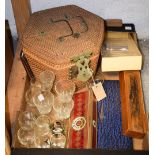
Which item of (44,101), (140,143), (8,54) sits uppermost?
(8,54)

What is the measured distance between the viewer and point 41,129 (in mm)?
953

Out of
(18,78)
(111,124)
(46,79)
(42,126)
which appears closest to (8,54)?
(18,78)

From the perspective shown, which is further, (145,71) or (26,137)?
(145,71)

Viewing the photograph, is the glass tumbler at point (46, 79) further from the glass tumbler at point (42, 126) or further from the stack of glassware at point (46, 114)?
the glass tumbler at point (42, 126)

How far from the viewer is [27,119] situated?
0.98 metres

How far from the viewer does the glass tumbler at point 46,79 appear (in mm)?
1014

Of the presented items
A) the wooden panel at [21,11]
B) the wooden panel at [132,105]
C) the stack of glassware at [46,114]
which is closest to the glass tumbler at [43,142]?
the stack of glassware at [46,114]

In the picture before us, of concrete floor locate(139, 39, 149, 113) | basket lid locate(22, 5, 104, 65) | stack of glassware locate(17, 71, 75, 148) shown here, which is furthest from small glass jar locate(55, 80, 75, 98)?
concrete floor locate(139, 39, 149, 113)

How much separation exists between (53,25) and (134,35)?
336 millimetres

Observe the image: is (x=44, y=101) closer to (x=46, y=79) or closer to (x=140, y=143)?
(x=46, y=79)

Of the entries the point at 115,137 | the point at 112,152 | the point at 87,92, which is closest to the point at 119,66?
the point at 87,92

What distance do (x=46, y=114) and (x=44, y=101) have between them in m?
0.05

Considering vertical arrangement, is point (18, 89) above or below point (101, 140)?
above
